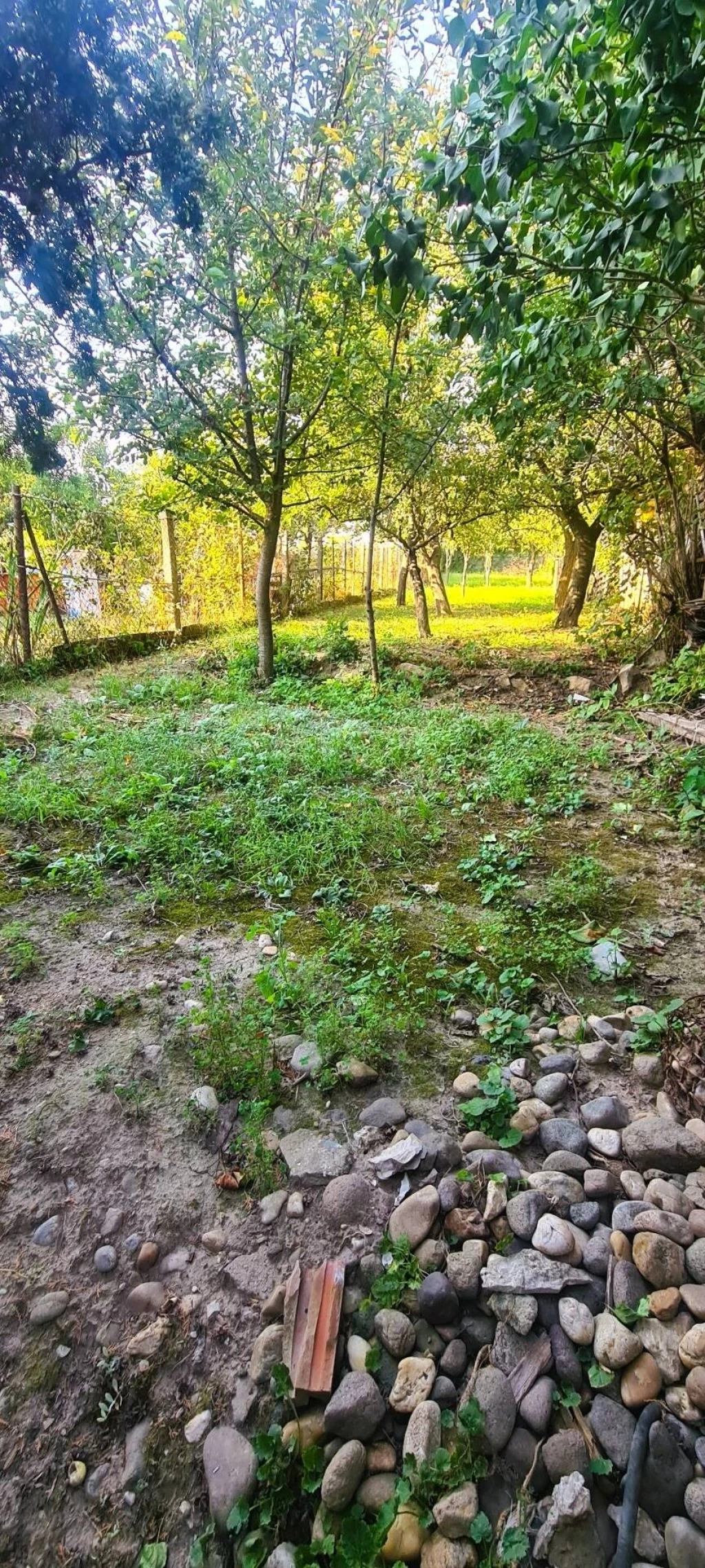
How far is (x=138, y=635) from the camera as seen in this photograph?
8266mm

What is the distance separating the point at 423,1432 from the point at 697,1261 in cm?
57

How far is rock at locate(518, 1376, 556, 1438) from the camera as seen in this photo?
1.09 m

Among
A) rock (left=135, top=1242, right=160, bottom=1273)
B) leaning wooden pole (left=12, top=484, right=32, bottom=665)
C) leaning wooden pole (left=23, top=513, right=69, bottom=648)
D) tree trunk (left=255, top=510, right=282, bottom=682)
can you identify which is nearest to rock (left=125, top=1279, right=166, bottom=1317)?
rock (left=135, top=1242, right=160, bottom=1273)

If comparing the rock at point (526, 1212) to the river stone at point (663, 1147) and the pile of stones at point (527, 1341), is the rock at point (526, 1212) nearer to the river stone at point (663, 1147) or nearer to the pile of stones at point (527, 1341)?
the pile of stones at point (527, 1341)

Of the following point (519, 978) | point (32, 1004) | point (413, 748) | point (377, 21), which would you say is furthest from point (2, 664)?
point (519, 978)

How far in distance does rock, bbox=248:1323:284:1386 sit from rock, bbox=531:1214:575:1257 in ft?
1.71

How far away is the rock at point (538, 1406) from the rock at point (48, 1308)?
2.88 ft

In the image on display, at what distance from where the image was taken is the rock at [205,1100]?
1.78m

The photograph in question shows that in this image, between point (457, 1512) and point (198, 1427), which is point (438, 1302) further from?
point (198, 1427)

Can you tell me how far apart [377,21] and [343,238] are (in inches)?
62.1

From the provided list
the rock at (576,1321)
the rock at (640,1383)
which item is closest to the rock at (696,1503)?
the rock at (640,1383)

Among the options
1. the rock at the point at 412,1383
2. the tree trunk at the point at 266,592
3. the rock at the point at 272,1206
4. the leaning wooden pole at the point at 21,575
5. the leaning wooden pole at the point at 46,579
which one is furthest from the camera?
the tree trunk at the point at 266,592

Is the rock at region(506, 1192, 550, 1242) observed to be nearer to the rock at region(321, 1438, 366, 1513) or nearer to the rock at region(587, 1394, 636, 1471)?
the rock at region(587, 1394, 636, 1471)

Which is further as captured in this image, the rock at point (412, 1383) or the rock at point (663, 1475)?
the rock at point (412, 1383)
